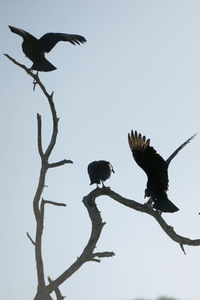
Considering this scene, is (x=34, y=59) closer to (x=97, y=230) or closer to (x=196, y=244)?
(x=97, y=230)

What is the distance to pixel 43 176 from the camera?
9.52 metres

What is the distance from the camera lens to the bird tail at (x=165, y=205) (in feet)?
28.1

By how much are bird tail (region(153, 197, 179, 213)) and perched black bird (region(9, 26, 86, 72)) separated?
3.09 meters

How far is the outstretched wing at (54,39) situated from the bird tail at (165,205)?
3.52 meters

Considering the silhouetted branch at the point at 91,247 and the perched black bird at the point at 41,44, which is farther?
the perched black bird at the point at 41,44

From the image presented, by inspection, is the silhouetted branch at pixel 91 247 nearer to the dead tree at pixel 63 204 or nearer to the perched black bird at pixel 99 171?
the dead tree at pixel 63 204

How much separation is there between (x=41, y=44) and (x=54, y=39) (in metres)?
0.25

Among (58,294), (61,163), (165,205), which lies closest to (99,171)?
(61,163)

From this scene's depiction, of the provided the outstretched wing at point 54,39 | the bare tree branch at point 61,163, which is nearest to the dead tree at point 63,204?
the bare tree branch at point 61,163

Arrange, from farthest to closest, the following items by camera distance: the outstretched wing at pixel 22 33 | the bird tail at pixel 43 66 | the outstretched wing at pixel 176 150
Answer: the outstretched wing at pixel 22 33
the bird tail at pixel 43 66
the outstretched wing at pixel 176 150

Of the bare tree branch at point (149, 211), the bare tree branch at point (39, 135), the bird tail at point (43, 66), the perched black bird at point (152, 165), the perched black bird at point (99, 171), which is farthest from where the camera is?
the bird tail at point (43, 66)

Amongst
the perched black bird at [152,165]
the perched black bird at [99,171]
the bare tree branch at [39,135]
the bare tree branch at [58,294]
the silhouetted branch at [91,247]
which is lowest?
the bare tree branch at [58,294]

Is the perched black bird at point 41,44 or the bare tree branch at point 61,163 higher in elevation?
the perched black bird at point 41,44

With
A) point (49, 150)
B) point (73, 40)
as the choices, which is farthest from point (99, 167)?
point (73, 40)
